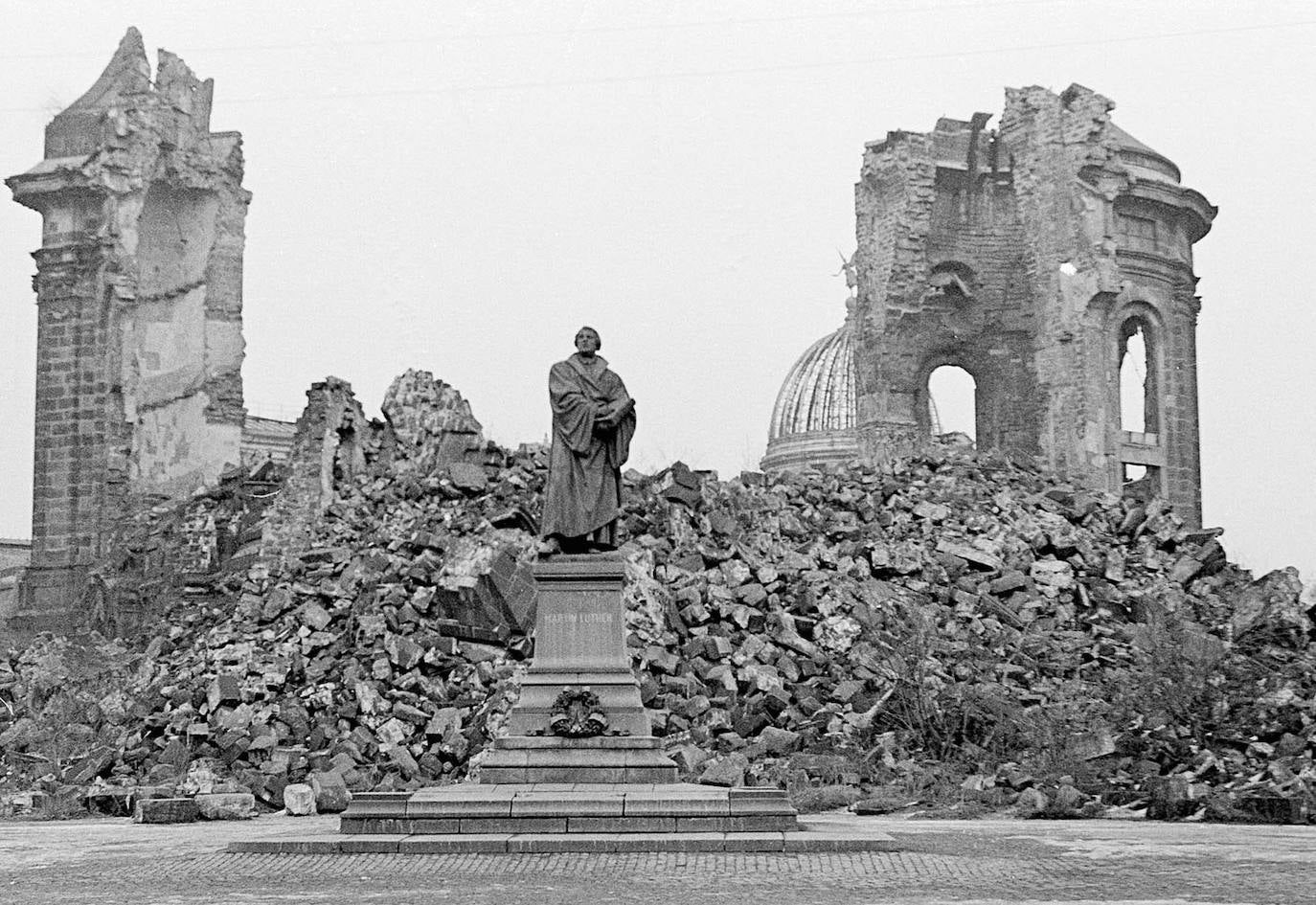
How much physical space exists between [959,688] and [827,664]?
1669 mm

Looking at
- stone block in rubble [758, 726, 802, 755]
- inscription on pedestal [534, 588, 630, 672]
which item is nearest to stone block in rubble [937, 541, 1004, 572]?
stone block in rubble [758, 726, 802, 755]

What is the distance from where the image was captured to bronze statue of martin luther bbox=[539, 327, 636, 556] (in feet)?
43.9

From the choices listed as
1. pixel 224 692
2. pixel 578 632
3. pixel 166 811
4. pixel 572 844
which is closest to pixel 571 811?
pixel 572 844

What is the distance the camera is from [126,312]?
32.1 m

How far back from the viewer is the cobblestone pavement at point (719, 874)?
9297mm

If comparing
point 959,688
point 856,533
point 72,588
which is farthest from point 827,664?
point 72,588

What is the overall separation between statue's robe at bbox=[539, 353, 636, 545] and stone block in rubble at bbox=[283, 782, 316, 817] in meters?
4.01

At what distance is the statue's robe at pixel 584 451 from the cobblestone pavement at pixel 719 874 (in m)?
2.67

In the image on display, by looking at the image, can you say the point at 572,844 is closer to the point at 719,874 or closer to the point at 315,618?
the point at 719,874

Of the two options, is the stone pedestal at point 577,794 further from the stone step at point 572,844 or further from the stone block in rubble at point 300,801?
the stone block in rubble at point 300,801

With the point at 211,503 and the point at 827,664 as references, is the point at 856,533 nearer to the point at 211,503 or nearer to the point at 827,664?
the point at 827,664

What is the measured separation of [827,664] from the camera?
813 inches

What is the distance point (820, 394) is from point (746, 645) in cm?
2983

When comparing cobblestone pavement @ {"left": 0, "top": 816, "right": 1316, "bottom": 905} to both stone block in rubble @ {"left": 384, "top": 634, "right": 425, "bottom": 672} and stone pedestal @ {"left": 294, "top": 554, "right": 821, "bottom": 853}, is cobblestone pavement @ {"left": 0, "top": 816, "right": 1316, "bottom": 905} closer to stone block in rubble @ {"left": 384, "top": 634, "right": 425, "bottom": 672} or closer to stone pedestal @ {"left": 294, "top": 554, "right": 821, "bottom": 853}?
stone pedestal @ {"left": 294, "top": 554, "right": 821, "bottom": 853}
